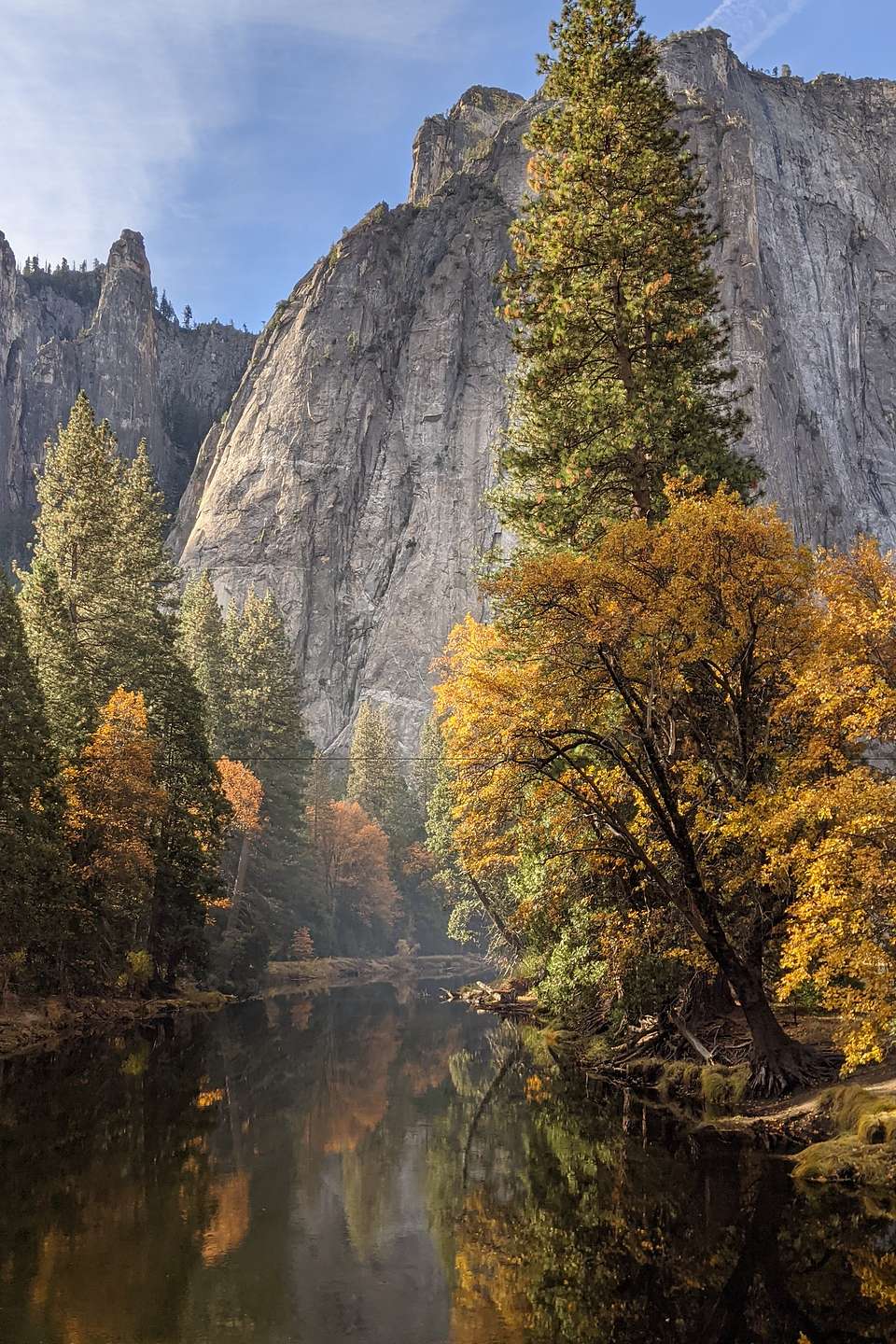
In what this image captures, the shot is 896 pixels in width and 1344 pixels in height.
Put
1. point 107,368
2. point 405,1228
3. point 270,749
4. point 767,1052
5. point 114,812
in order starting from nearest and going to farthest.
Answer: point 405,1228, point 767,1052, point 114,812, point 270,749, point 107,368

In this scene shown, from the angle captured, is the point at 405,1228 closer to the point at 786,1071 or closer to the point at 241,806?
the point at 786,1071

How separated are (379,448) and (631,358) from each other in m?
121

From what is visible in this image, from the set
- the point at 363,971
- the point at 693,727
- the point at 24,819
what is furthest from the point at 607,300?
the point at 363,971

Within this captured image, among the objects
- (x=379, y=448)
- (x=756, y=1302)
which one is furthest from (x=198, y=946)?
(x=379, y=448)

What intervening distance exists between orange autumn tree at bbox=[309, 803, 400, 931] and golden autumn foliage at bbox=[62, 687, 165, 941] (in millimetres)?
41313

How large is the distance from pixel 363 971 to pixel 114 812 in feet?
136

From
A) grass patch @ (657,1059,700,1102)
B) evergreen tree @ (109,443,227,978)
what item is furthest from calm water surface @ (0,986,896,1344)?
evergreen tree @ (109,443,227,978)

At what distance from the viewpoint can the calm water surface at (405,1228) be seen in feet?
25.1

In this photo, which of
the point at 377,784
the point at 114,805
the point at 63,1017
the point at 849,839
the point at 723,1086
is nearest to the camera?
the point at 849,839

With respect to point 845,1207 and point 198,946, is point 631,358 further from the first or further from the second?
point 198,946

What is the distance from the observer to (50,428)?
15675cm

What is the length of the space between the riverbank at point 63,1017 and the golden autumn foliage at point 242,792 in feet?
50.0

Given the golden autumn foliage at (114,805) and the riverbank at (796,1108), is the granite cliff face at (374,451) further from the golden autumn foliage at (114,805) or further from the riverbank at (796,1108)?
the riverbank at (796,1108)

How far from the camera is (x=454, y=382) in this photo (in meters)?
140
